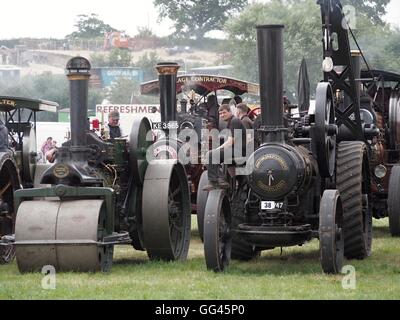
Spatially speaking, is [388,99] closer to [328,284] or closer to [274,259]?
[274,259]

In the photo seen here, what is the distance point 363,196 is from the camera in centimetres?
869

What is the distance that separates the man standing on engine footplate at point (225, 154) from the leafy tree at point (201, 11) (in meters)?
11.2

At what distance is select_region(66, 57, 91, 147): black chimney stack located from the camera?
8039 millimetres

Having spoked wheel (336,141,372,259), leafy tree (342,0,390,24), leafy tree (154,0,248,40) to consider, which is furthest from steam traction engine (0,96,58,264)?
leafy tree (154,0,248,40)

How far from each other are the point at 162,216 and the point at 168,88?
2.80 meters

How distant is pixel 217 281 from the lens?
23.3ft

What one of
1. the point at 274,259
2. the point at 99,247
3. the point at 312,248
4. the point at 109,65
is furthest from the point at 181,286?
the point at 109,65

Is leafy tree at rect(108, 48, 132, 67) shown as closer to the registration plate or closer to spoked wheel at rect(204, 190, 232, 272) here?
spoked wheel at rect(204, 190, 232, 272)

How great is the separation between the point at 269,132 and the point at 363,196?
1476mm

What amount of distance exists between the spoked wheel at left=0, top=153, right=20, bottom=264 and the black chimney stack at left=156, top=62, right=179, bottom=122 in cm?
241

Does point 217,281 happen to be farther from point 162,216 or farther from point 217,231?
point 162,216

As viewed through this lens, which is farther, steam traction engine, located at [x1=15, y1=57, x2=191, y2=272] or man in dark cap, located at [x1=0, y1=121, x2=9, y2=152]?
man in dark cap, located at [x1=0, y1=121, x2=9, y2=152]

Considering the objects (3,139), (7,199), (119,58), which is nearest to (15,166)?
(3,139)

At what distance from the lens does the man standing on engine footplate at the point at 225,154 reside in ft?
25.4
